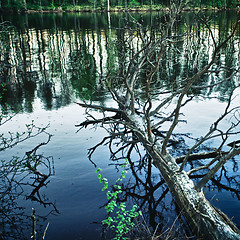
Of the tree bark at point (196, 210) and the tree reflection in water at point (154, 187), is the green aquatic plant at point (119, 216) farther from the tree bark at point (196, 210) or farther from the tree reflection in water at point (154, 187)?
the tree bark at point (196, 210)

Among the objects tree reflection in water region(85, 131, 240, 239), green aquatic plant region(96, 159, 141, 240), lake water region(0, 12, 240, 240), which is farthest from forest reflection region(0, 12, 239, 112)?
green aquatic plant region(96, 159, 141, 240)

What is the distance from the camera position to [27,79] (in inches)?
716

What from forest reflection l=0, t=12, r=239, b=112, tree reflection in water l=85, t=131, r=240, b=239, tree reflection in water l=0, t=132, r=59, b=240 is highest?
forest reflection l=0, t=12, r=239, b=112

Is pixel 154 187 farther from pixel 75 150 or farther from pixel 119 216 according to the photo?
pixel 75 150

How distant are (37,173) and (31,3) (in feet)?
261

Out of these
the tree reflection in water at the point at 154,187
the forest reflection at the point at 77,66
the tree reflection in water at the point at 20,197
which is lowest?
the tree reflection in water at the point at 154,187

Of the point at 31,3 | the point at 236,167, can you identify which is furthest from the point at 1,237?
the point at 31,3

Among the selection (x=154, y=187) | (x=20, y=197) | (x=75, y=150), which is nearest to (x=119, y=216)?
(x=154, y=187)

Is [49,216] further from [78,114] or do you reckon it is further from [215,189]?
[78,114]

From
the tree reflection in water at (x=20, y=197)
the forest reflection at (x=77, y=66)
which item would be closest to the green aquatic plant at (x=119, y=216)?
the tree reflection in water at (x=20, y=197)

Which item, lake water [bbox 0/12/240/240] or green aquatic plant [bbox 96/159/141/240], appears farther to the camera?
lake water [bbox 0/12/240/240]

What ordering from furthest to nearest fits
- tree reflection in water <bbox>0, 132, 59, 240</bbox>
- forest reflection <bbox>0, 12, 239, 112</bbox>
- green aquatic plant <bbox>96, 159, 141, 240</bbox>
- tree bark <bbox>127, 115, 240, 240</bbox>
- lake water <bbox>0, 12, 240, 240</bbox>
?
1. forest reflection <bbox>0, 12, 239, 112</bbox>
2. lake water <bbox>0, 12, 240, 240</bbox>
3. tree reflection in water <bbox>0, 132, 59, 240</bbox>
4. green aquatic plant <bbox>96, 159, 141, 240</bbox>
5. tree bark <bbox>127, 115, 240, 240</bbox>

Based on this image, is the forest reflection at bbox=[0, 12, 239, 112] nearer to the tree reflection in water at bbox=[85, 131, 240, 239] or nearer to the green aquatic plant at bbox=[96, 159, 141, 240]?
the tree reflection in water at bbox=[85, 131, 240, 239]

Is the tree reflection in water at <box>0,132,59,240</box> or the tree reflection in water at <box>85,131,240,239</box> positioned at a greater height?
the tree reflection in water at <box>0,132,59,240</box>
